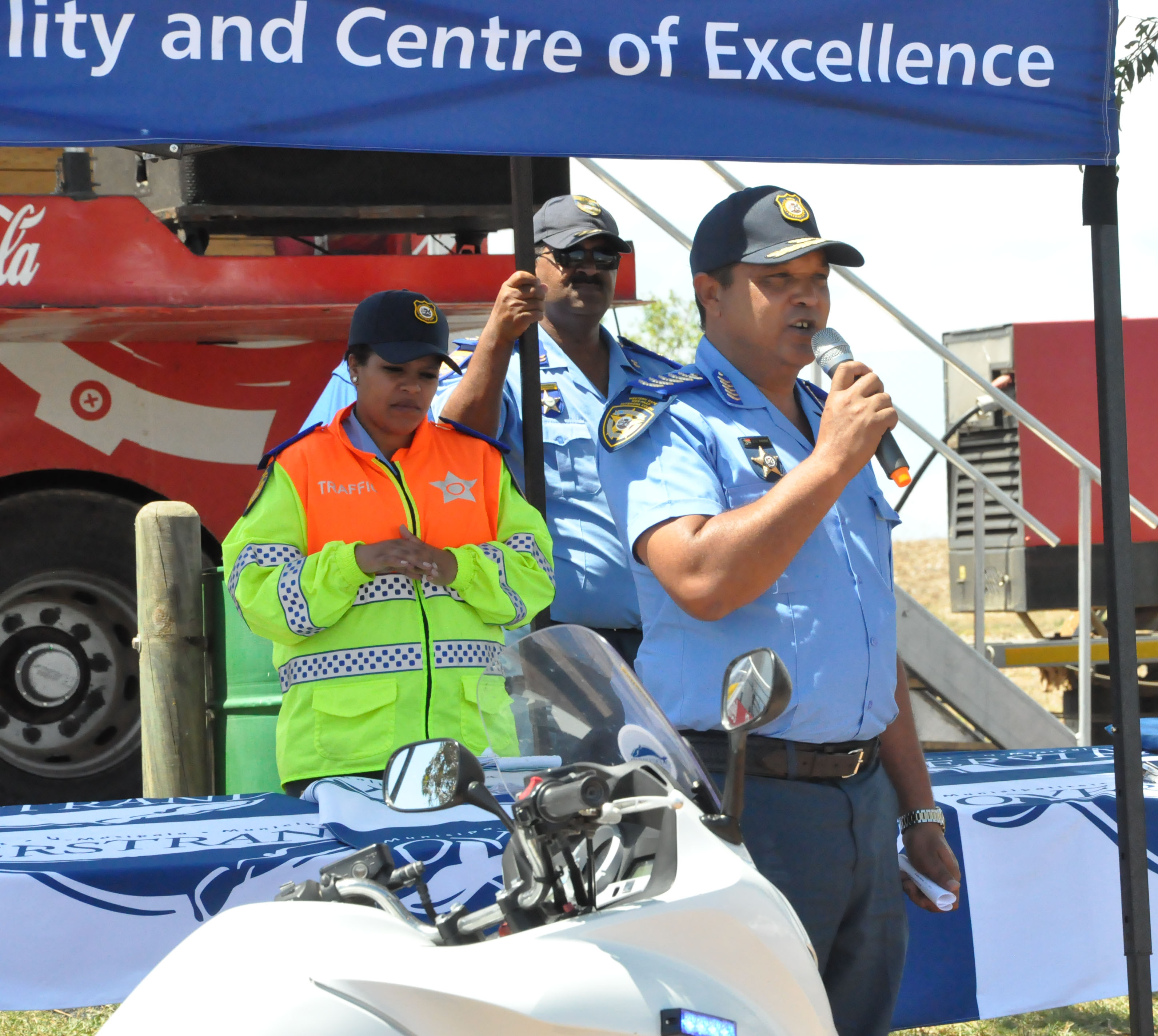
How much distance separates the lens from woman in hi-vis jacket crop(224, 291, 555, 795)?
10.4 feet

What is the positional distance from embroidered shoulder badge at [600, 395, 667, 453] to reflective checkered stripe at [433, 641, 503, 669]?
947mm

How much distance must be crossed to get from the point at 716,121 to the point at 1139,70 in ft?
16.0

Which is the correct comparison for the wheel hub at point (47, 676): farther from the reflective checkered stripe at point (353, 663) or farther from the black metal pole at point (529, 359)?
the black metal pole at point (529, 359)

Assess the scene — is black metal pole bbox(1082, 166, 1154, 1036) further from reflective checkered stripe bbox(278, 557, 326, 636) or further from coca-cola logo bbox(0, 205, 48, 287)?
coca-cola logo bbox(0, 205, 48, 287)

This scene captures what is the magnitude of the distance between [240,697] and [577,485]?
1205 mm

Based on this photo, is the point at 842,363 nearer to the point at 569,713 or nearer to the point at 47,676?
the point at 569,713

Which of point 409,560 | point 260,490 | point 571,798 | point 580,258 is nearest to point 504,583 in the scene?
point 409,560

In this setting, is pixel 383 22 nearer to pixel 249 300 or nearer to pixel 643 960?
pixel 643 960

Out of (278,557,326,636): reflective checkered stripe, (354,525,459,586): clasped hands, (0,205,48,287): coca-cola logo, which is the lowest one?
(278,557,326,636): reflective checkered stripe

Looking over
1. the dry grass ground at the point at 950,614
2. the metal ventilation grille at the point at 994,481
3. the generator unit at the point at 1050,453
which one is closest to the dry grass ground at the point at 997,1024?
the dry grass ground at the point at 950,614

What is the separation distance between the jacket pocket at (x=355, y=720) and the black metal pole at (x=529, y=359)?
0.63 m

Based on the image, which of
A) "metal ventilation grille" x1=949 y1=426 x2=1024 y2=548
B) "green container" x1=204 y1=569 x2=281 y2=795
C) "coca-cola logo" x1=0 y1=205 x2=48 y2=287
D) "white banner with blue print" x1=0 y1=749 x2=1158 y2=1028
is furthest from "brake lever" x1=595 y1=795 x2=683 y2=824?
"metal ventilation grille" x1=949 y1=426 x2=1024 y2=548

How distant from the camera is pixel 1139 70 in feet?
21.9

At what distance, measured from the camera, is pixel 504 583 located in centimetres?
331
